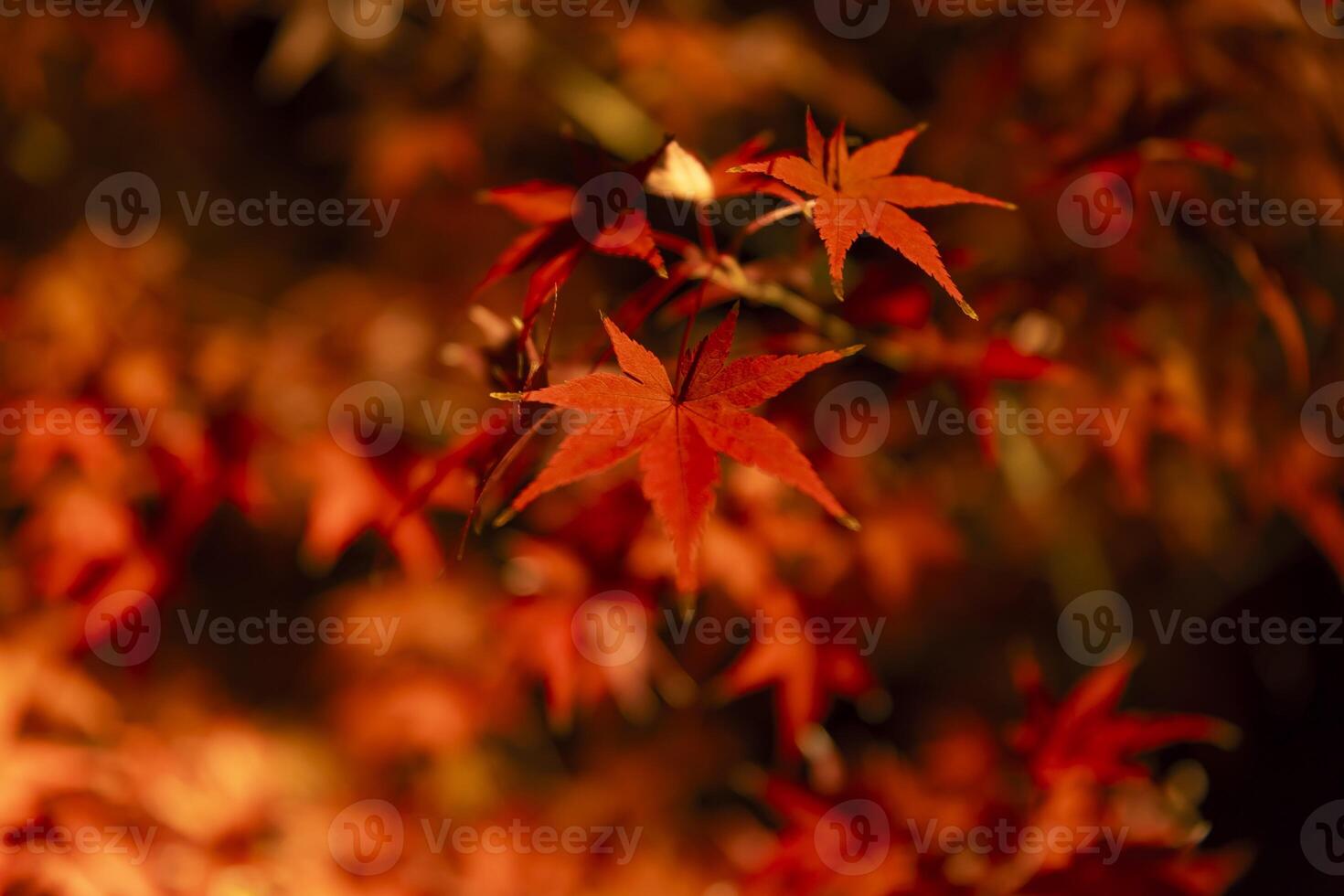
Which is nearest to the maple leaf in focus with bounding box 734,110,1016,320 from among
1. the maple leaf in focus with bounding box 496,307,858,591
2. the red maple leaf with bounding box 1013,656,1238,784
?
the maple leaf in focus with bounding box 496,307,858,591

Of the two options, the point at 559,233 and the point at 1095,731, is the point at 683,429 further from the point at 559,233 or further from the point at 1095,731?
the point at 1095,731

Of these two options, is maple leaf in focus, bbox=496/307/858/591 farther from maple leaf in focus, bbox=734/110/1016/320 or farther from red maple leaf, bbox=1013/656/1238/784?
red maple leaf, bbox=1013/656/1238/784

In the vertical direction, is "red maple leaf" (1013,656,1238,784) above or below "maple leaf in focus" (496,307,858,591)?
below

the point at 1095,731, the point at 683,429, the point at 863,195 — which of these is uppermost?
the point at 863,195

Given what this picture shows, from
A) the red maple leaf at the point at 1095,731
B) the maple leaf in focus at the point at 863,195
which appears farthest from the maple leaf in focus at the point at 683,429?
the red maple leaf at the point at 1095,731

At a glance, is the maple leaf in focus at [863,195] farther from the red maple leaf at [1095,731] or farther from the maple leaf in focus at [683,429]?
the red maple leaf at [1095,731]

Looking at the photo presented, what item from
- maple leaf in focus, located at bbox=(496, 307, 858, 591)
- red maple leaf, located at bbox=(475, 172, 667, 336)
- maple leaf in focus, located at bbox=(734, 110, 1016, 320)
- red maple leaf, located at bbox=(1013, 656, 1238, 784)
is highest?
maple leaf in focus, located at bbox=(734, 110, 1016, 320)

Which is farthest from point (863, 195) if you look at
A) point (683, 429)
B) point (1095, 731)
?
point (1095, 731)
